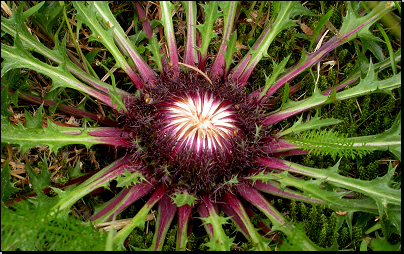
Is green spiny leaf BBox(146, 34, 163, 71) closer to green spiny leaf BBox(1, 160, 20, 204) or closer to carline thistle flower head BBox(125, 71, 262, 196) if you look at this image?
carline thistle flower head BBox(125, 71, 262, 196)

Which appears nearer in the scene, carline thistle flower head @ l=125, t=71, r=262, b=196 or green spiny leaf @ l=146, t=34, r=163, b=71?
carline thistle flower head @ l=125, t=71, r=262, b=196

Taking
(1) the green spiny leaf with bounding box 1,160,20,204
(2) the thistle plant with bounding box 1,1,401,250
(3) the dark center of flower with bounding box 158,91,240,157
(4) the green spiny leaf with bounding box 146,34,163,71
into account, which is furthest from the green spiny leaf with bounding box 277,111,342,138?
(1) the green spiny leaf with bounding box 1,160,20,204

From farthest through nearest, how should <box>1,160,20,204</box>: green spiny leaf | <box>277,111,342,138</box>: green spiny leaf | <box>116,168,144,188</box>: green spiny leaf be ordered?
1. <box>277,111,342,138</box>: green spiny leaf
2. <box>1,160,20,204</box>: green spiny leaf
3. <box>116,168,144,188</box>: green spiny leaf

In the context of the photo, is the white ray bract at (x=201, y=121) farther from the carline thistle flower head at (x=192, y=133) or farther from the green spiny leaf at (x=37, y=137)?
the green spiny leaf at (x=37, y=137)

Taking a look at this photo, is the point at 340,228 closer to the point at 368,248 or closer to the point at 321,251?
the point at 368,248

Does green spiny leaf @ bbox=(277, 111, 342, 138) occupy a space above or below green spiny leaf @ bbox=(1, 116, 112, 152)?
above

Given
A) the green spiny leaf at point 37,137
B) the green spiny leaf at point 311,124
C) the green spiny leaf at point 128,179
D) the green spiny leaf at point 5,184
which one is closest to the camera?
the green spiny leaf at point 128,179

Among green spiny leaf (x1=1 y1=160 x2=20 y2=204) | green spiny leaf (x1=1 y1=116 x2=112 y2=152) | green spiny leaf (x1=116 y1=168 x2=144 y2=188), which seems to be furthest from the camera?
green spiny leaf (x1=1 y1=160 x2=20 y2=204)

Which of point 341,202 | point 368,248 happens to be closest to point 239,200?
point 341,202

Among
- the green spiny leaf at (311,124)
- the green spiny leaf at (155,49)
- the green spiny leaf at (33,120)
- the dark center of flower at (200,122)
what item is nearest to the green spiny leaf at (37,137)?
the green spiny leaf at (33,120)
